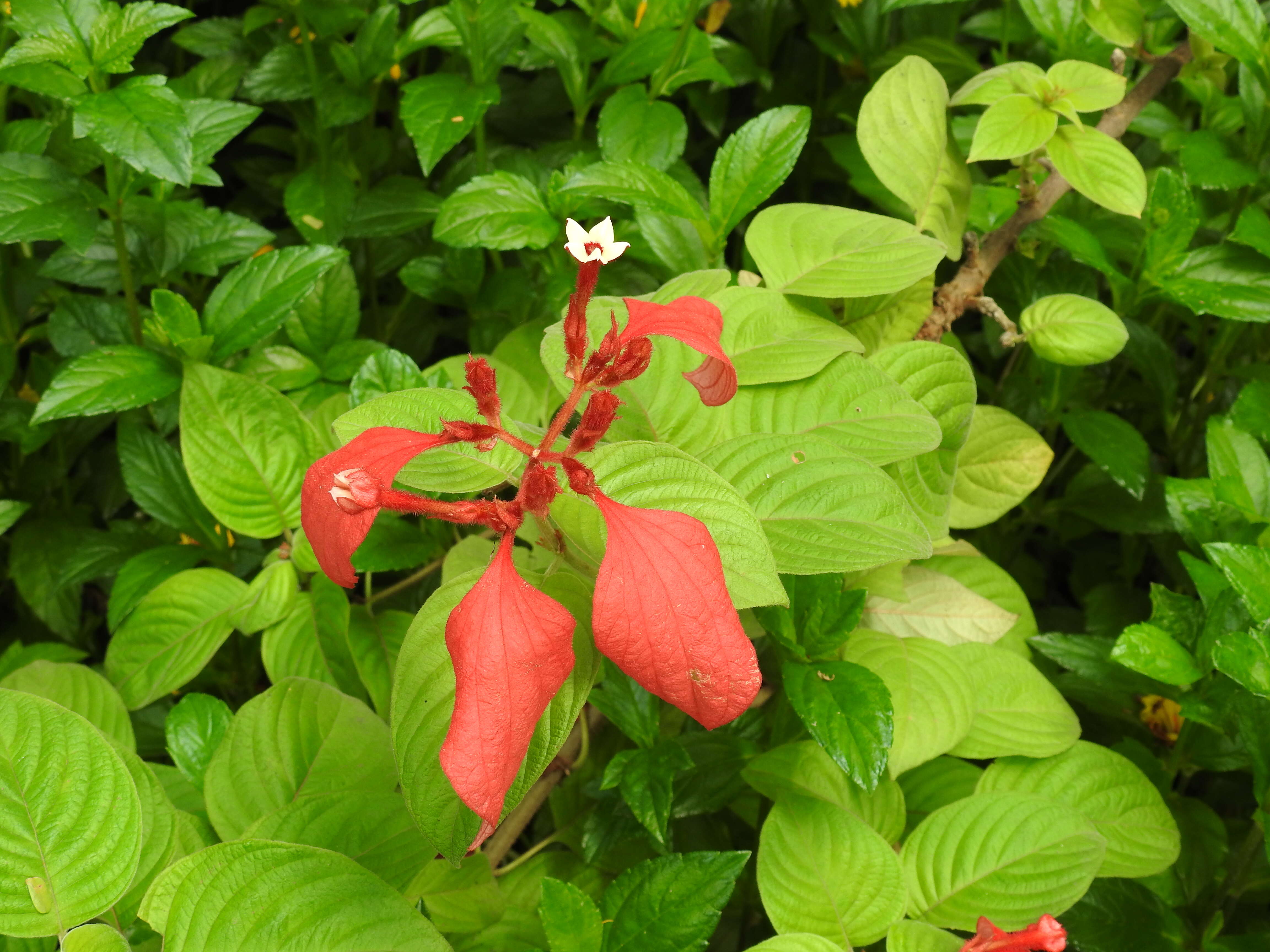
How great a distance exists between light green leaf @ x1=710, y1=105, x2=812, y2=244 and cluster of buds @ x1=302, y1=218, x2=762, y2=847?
357 mm

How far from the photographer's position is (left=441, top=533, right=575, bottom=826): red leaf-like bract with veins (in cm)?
40

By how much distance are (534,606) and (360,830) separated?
257 mm

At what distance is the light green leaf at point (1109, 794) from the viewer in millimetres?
706

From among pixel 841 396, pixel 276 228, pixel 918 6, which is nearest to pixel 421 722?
pixel 841 396

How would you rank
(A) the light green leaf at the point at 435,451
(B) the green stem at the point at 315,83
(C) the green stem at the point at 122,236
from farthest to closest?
(B) the green stem at the point at 315,83
(C) the green stem at the point at 122,236
(A) the light green leaf at the point at 435,451

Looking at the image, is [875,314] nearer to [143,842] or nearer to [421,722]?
[421,722]

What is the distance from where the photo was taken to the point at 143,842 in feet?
1.90

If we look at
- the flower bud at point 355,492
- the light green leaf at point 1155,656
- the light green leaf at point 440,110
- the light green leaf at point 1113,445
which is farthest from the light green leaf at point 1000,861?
the light green leaf at point 440,110

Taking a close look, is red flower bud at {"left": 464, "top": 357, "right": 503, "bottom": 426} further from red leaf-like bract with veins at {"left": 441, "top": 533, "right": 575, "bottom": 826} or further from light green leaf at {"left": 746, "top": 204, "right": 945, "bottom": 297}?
light green leaf at {"left": 746, "top": 204, "right": 945, "bottom": 297}

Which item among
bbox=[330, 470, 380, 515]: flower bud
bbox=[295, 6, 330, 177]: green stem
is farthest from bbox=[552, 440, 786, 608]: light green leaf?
bbox=[295, 6, 330, 177]: green stem

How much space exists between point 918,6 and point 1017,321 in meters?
0.47

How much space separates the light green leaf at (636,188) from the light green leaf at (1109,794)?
0.49 metres

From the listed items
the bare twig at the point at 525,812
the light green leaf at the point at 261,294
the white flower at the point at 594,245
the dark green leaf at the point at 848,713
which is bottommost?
the bare twig at the point at 525,812

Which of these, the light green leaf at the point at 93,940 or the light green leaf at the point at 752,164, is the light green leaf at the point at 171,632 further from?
the light green leaf at the point at 752,164
